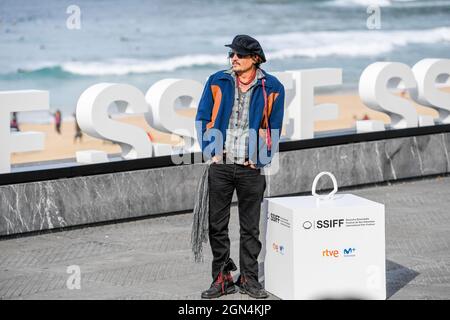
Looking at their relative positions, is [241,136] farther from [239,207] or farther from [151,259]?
[151,259]

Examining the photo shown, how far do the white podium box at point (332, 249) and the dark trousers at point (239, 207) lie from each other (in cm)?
23

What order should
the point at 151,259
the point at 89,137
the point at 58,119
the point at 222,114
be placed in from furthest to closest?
the point at 58,119, the point at 89,137, the point at 151,259, the point at 222,114

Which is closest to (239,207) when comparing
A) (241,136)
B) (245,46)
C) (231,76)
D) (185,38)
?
(241,136)

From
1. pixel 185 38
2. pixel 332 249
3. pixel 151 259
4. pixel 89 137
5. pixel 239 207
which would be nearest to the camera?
pixel 332 249

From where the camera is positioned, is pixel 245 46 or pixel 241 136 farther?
pixel 241 136

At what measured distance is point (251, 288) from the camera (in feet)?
29.5

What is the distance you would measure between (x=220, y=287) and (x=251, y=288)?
25 centimetres

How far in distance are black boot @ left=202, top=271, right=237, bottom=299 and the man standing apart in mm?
11

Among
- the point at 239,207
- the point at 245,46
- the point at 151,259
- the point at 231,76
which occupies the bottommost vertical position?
the point at 151,259

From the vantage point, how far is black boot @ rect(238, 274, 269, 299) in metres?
8.95

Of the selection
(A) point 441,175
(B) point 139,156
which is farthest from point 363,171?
(B) point 139,156

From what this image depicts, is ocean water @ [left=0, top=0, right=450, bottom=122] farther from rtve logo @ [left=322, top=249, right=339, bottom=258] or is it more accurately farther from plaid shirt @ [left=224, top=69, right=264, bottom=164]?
rtve logo @ [left=322, top=249, right=339, bottom=258]

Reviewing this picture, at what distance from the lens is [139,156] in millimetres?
12930

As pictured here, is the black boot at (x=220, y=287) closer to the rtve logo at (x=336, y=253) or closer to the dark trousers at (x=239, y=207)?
the dark trousers at (x=239, y=207)
